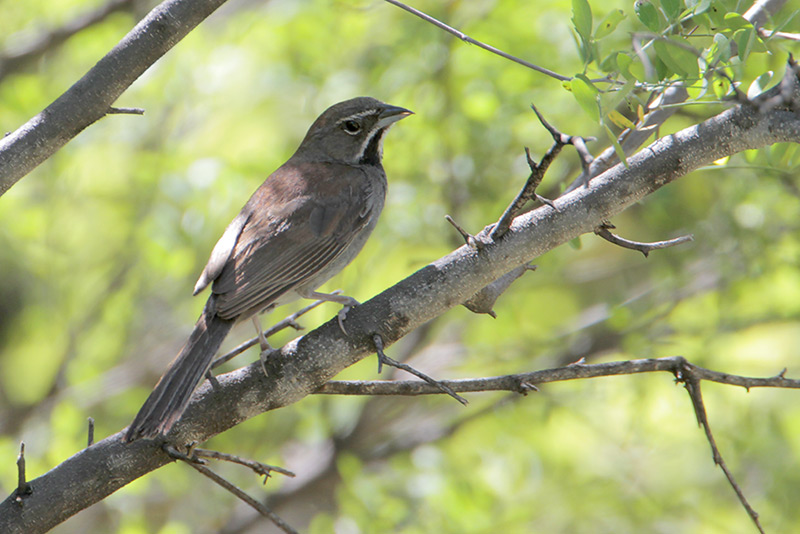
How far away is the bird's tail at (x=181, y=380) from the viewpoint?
276 centimetres

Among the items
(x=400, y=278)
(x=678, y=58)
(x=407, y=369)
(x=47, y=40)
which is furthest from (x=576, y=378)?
(x=47, y=40)

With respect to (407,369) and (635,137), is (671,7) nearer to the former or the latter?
(635,137)

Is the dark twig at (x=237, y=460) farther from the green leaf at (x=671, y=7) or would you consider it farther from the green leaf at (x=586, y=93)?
the green leaf at (x=671, y=7)

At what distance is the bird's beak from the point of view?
485cm

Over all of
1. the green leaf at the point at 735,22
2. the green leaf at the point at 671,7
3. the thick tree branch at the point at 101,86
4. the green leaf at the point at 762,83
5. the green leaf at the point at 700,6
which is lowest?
the green leaf at the point at 762,83

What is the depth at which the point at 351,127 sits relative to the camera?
199 inches

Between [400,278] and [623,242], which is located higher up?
[623,242]

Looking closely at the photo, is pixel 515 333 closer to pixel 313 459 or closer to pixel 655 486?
pixel 655 486

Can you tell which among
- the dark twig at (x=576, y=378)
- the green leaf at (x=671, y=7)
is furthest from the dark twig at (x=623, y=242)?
the green leaf at (x=671, y=7)

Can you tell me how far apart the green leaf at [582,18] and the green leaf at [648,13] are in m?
0.15

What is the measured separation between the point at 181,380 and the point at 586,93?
1.79 meters

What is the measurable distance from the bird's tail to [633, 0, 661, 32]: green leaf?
77.1 inches

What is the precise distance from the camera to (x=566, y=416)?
585 centimetres

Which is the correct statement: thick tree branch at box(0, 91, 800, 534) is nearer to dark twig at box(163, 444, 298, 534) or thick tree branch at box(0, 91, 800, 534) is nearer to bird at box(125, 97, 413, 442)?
dark twig at box(163, 444, 298, 534)
